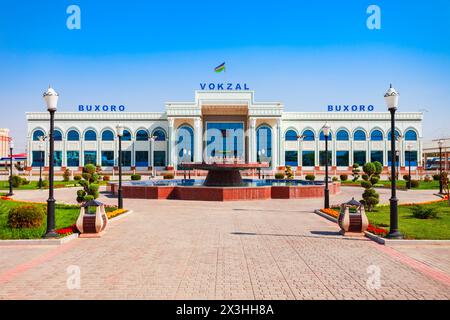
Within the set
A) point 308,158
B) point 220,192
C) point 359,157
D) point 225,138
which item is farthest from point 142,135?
point 220,192

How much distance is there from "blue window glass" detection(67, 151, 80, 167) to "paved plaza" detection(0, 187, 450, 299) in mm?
59702

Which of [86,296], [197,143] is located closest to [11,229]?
[86,296]

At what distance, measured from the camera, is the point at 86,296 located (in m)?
6.03

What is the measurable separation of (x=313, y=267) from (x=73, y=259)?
5.70 m

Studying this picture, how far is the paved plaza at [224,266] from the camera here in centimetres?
629

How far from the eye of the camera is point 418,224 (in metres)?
13.7

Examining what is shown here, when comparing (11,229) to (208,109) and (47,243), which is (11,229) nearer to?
(47,243)

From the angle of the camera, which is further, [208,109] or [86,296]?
[208,109]

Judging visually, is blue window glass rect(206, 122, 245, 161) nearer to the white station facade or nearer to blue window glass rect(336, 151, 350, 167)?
the white station facade

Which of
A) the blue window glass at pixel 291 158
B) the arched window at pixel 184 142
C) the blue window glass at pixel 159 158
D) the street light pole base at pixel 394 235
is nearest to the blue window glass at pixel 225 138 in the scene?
the arched window at pixel 184 142

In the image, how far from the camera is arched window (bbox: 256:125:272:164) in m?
65.6

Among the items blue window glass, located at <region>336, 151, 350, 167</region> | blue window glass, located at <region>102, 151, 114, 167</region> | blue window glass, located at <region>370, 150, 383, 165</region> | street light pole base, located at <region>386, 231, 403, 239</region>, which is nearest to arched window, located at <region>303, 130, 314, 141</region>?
blue window glass, located at <region>336, 151, 350, 167</region>

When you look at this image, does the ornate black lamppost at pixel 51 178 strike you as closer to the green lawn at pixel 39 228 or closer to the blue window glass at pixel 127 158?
the green lawn at pixel 39 228
